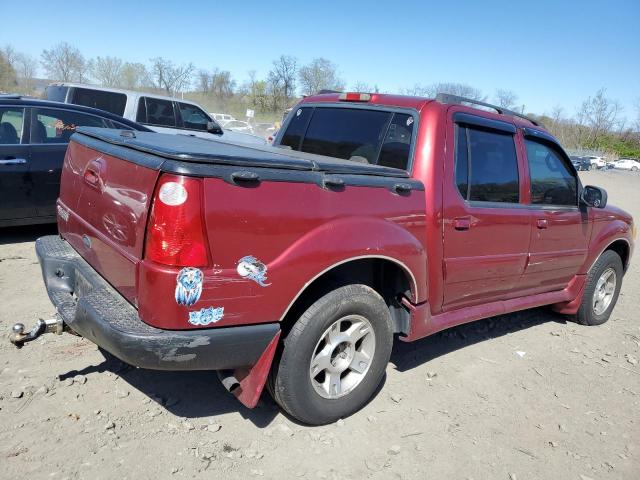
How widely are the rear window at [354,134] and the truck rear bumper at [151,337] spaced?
155 centimetres

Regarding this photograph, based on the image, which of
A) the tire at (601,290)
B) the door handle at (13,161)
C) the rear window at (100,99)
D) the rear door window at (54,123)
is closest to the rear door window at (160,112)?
the rear window at (100,99)

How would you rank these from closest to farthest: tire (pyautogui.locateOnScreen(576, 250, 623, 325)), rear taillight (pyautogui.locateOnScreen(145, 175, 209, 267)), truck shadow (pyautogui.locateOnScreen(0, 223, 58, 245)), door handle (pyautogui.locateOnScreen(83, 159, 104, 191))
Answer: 1. rear taillight (pyautogui.locateOnScreen(145, 175, 209, 267))
2. door handle (pyautogui.locateOnScreen(83, 159, 104, 191))
3. tire (pyautogui.locateOnScreen(576, 250, 623, 325))
4. truck shadow (pyautogui.locateOnScreen(0, 223, 58, 245))

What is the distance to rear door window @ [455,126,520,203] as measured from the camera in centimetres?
354

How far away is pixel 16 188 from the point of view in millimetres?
5703

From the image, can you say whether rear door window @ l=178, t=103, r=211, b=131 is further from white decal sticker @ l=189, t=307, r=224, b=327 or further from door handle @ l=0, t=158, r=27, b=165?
white decal sticker @ l=189, t=307, r=224, b=327

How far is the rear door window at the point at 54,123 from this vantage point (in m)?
5.98

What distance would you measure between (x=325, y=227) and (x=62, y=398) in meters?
Answer: 1.86

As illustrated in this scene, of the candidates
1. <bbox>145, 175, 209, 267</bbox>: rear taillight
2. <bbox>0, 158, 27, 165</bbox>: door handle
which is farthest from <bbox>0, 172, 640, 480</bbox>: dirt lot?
<bbox>0, 158, 27, 165</bbox>: door handle

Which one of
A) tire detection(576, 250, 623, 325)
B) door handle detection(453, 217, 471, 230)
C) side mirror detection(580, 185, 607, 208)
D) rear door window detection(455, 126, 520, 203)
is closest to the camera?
door handle detection(453, 217, 471, 230)

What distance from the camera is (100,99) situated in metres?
10.0

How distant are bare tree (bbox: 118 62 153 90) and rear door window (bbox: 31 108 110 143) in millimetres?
46203

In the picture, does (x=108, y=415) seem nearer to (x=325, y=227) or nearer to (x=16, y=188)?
(x=325, y=227)

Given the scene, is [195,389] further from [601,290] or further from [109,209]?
[601,290]

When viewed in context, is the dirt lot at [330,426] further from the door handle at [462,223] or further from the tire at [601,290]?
the door handle at [462,223]
